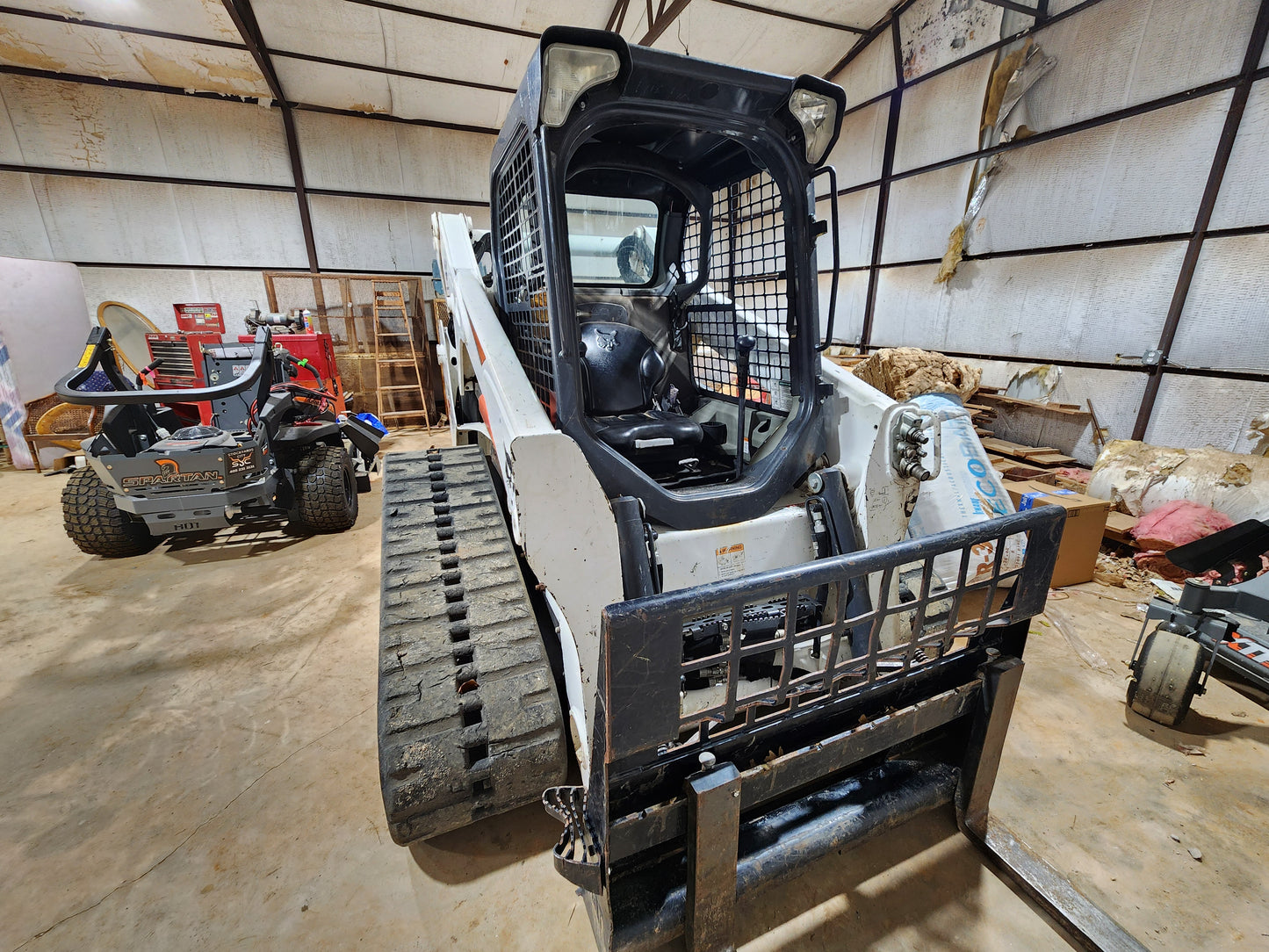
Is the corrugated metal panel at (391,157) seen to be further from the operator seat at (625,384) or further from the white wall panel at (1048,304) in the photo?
the operator seat at (625,384)

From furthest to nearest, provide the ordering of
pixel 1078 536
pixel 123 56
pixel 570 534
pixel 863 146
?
1. pixel 863 146
2. pixel 123 56
3. pixel 1078 536
4. pixel 570 534

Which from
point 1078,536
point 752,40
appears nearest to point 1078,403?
point 1078,536

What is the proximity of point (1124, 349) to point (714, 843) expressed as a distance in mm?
6730

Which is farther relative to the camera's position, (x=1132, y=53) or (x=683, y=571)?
(x=1132, y=53)

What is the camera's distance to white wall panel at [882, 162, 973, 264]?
22.6ft

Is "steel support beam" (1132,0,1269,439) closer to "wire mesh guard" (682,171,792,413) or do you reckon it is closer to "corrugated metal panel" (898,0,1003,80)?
"corrugated metal panel" (898,0,1003,80)

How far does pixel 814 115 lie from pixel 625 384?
1.24 metres

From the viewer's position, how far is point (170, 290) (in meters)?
8.14

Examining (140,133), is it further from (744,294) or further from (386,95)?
(744,294)

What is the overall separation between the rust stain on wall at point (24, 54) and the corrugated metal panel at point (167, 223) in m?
1.34

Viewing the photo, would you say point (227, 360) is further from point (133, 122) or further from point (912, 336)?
point (912, 336)

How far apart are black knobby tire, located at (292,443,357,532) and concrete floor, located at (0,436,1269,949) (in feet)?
4.21

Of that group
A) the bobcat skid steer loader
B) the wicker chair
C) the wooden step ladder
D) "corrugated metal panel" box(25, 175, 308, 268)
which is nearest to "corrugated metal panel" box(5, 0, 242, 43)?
"corrugated metal panel" box(25, 175, 308, 268)

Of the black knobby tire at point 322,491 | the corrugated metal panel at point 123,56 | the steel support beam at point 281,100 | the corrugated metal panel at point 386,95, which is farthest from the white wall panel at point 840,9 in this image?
the black knobby tire at point 322,491
